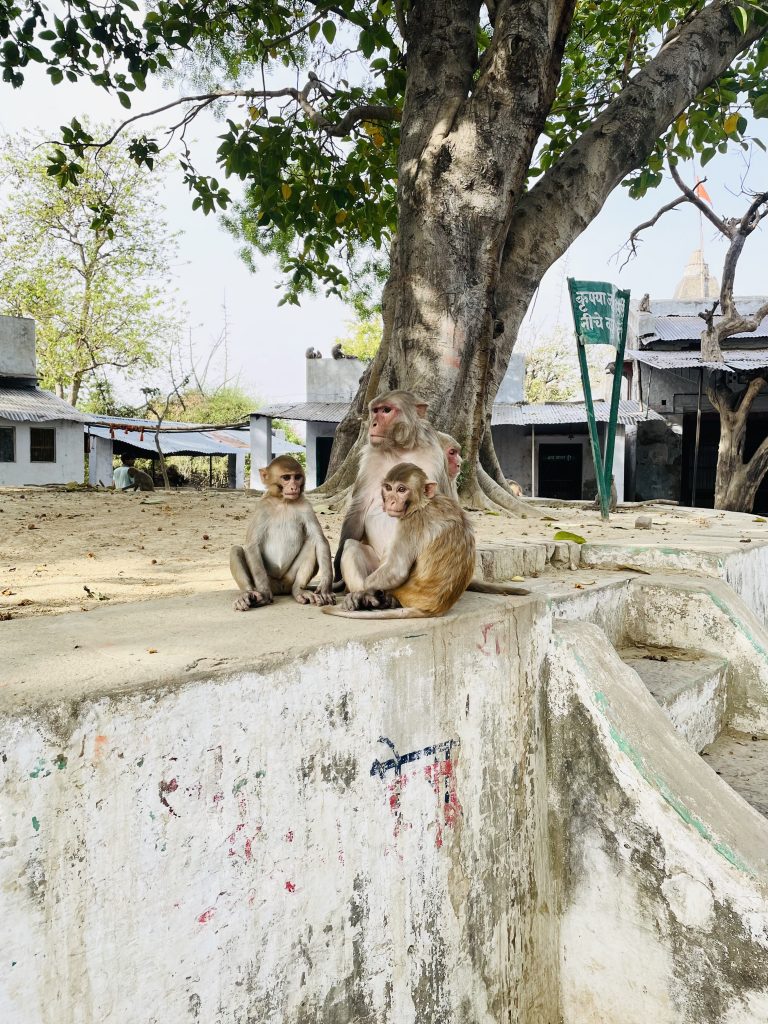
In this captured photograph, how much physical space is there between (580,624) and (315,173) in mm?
7951

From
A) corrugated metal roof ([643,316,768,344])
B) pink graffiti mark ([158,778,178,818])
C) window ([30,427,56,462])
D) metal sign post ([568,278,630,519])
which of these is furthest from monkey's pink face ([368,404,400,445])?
window ([30,427,56,462])

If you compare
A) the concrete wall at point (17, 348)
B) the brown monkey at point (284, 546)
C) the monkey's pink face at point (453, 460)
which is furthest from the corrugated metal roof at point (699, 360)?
the concrete wall at point (17, 348)

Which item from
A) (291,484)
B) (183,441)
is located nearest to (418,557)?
(291,484)

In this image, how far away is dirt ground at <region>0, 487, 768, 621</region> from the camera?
3116 millimetres

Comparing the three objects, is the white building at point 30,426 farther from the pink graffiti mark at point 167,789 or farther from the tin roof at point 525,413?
the pink graffiti mark at point 167,789

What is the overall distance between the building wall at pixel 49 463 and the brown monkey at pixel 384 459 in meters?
15.9

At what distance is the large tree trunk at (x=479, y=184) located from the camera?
5.50 m

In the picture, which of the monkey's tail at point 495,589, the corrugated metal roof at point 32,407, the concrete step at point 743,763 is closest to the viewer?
the monkey's tail at point 495,589

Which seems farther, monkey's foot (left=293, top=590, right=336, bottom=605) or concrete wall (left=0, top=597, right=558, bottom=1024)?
monkey's foot (left=293, top=590, right=336, bottom=605)

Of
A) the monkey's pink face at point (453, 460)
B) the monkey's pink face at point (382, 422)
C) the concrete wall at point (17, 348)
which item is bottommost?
the monkey's pink face at point (453, 460)

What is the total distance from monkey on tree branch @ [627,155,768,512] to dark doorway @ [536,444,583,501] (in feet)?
13.0

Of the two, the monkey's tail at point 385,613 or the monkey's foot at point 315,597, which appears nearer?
the monkey's tail at point 385,613

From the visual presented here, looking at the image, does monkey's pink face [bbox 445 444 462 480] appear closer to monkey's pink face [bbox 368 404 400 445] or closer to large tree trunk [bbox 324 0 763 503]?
monkey's pink face [bbox 368 404 400 445]

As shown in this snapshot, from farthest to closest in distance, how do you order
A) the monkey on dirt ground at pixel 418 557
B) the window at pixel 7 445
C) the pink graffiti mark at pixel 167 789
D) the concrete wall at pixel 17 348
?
the concrete wall at pixel 17 348, the window at pixel 7 445, the monkey on dirt ground at pixel 418 557, the pink graffiti mark at pixel 167 789
